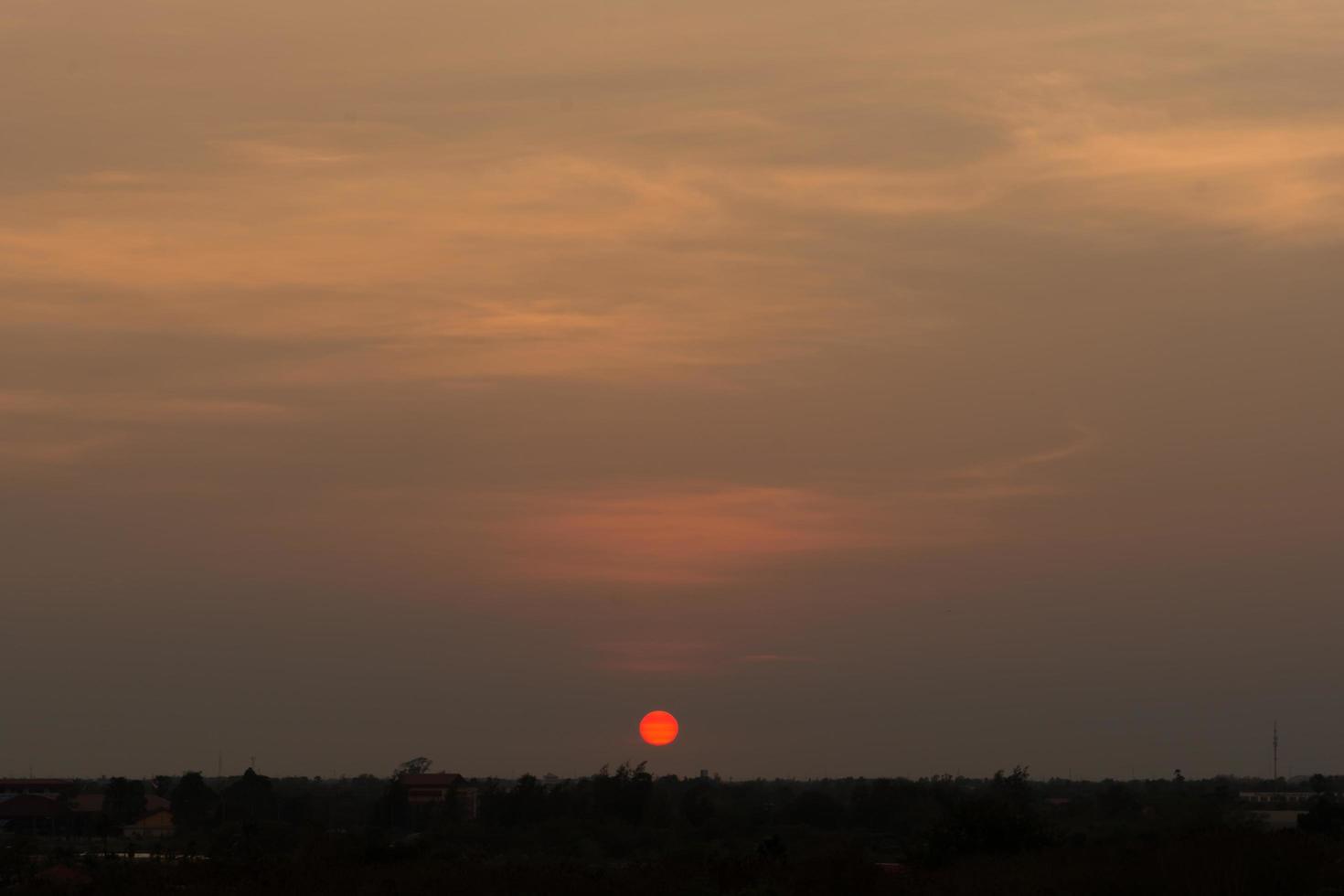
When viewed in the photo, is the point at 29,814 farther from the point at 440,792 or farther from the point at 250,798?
the point at 440,792

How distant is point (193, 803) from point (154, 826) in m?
7.94

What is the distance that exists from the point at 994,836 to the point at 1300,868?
14641mm

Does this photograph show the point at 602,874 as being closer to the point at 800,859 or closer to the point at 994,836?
the point at 800,859

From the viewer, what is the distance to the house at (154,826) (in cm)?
12426

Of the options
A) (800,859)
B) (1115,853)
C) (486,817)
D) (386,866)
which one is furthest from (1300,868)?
(486,817)

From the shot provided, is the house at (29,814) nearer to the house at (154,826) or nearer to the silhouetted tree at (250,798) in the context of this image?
the house at (154,826)

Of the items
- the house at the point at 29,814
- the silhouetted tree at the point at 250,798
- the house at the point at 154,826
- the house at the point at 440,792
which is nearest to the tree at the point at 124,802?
the house at the point at 154,826

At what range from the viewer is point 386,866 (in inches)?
1693

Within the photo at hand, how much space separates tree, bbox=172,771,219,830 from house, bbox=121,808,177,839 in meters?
0.93

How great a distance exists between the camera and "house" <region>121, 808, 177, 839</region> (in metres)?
124

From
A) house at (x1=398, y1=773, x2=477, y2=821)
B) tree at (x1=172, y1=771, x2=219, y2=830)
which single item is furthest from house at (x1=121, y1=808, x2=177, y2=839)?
house at (x1=398, y1=773, x2=477, y2=821)

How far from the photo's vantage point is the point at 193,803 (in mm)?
144375

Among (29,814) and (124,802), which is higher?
(124,802)

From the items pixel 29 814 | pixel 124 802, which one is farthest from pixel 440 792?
pixel 29 814
